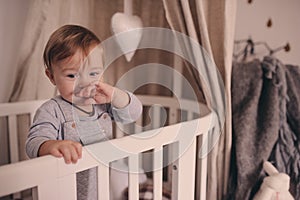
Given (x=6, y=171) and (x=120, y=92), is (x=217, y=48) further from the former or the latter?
(x=6, y=171)

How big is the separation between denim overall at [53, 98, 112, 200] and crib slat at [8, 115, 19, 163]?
42cm

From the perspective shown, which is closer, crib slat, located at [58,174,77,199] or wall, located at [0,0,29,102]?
crib slat, located at [58,174,77,199]

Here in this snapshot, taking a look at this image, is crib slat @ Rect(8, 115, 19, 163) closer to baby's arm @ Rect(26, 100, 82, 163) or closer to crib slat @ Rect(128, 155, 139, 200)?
baby's arm @ Rect(26, 100, 82, 163)

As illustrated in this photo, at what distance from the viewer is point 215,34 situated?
96 centimetres

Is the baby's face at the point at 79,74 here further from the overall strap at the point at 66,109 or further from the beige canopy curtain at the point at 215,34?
the beige canopy curtain at the point at 215,34

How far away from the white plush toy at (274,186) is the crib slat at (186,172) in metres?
0.25

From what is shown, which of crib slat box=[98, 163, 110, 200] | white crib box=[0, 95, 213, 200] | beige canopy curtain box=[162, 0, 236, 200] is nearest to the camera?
white crib box=[0, 95, 213, 200]

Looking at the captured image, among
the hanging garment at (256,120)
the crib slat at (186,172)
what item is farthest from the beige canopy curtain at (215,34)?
the crib slat at (186,172)

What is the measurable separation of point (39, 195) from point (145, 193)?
0.58 m

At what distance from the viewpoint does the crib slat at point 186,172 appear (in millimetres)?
784

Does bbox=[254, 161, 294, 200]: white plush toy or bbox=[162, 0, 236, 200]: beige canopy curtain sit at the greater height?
bbox=[162, 0, 236, 200]: beige canopy curtain

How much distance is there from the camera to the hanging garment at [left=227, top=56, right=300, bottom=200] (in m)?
0.99

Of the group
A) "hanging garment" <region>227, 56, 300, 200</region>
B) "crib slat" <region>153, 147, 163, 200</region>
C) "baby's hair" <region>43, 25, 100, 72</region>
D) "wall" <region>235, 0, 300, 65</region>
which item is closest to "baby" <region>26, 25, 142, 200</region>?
"baby's hair" <region>43, 25, 100, 72</region>

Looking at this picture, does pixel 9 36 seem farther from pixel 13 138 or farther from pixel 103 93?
pixel 103 93
